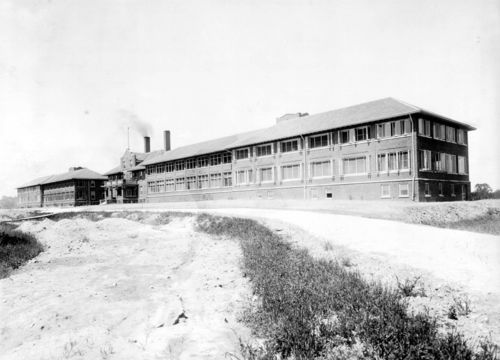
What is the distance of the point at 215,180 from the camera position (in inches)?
1779

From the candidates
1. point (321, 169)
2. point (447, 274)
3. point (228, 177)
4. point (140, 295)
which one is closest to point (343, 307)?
point (447, 274)

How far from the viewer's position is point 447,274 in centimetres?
607

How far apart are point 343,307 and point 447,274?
2.48 m

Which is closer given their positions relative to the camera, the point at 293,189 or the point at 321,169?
the point at 321,169

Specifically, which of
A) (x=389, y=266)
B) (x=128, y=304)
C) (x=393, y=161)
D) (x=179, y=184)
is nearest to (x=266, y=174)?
(x=393, y=161)

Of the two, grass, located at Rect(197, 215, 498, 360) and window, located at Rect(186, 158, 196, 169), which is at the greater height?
window, located at Rect(186, 158, 196, 169)

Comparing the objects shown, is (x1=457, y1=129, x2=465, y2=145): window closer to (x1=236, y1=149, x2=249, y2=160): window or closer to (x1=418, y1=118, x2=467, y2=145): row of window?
(x1=418, y1=118, x2=467, y2=145): row of window

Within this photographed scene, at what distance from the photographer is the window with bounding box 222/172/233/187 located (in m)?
43.0

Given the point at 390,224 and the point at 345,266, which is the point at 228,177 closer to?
the point at 390,224

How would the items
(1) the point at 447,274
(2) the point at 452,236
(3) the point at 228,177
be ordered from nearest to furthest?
1. (1) the point at 447,274
2. (2) the point at 452,236
3. (3) the point at 228,177

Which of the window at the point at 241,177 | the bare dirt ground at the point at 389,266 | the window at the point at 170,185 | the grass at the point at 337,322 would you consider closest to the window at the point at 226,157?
the window at the point at 241,177

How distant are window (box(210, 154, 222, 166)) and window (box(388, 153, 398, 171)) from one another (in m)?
22.9

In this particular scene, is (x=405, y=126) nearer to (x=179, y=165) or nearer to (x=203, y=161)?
(x=203, y=161)

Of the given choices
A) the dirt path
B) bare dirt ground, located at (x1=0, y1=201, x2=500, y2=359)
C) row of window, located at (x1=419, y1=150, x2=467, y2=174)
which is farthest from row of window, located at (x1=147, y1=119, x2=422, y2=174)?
the dirt path
